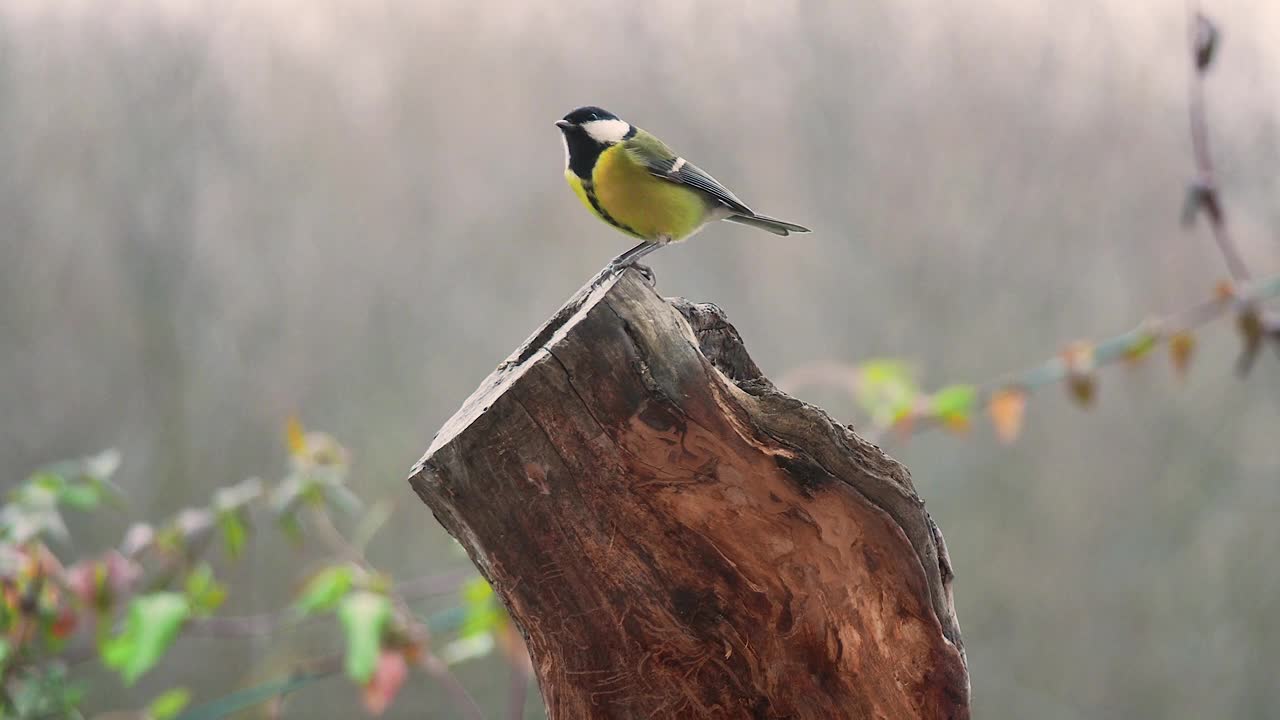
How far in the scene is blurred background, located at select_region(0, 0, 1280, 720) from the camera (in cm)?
271

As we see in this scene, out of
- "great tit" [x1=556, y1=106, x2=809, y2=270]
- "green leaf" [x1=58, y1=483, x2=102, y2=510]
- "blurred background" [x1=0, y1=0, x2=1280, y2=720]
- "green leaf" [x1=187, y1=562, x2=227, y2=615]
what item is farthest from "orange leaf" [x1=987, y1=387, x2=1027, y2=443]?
"green leaf" [x1=58, y1=483, x2=102, y2=510]

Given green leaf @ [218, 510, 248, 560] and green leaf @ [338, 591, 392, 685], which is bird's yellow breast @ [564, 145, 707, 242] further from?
green leaf @ [218, 510, 248, 560]

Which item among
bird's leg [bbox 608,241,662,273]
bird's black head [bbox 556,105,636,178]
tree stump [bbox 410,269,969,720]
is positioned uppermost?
bird's black head [bbox 556,105,636,178]

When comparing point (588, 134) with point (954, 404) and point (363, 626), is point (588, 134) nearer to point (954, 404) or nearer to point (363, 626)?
point (363, 626)

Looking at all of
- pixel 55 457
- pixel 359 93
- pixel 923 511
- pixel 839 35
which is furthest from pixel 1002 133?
pixel 55 457

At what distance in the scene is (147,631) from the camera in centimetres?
174

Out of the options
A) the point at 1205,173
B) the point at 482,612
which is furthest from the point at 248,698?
the point at 1205,173

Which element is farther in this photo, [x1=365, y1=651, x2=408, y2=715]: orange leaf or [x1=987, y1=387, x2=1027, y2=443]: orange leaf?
[x1=987, y1=387, x2=1027, y2=443]: orange leaf

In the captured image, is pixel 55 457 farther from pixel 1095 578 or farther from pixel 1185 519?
pixel 1185 519

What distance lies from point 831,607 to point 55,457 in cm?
246

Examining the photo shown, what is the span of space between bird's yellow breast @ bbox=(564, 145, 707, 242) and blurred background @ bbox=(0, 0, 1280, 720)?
138 centimetres

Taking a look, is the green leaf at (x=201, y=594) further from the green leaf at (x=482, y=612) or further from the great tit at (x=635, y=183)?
the great tit at (x=635, y=183)

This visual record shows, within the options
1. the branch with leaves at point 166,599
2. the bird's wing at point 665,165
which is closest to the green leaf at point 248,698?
the branch with leaves at point 166,599

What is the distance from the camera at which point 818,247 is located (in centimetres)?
290
